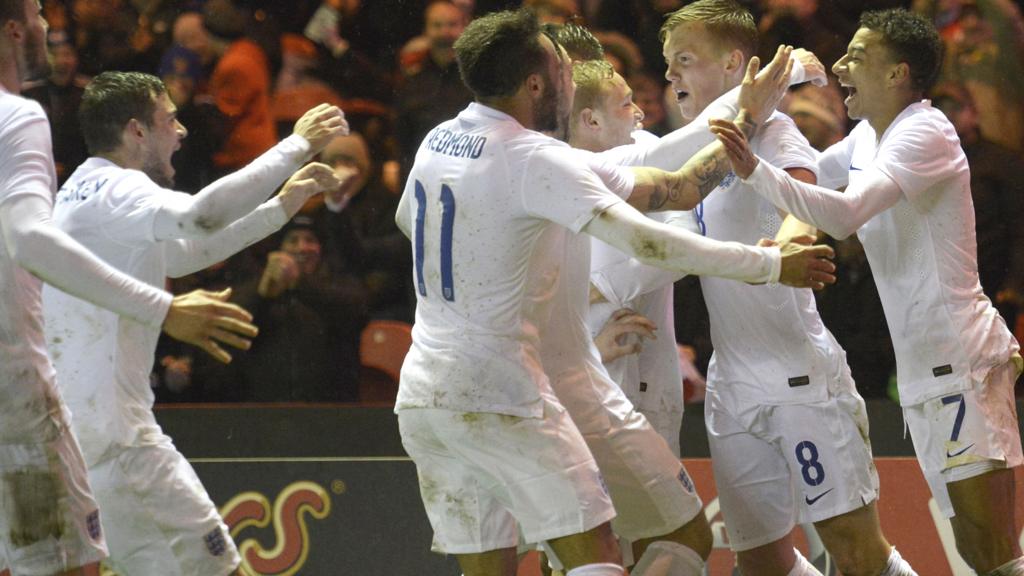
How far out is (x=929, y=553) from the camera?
260 inches

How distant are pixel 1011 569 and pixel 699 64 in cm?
186

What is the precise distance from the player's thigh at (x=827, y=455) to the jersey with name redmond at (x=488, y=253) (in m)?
1.03

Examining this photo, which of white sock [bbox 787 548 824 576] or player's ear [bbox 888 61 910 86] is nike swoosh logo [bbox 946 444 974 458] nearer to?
white sock [bbox 787 548 824 576]

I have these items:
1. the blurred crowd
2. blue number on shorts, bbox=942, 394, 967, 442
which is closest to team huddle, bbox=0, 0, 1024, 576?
blue number on shorts, bbox=942, 394, 967, 442

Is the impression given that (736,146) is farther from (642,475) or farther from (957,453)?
(957,453)

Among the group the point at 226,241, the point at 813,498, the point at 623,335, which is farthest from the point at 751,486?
the point at 226,241

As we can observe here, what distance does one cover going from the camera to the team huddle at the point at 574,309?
430 cm

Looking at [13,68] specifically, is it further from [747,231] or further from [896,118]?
[896,118]

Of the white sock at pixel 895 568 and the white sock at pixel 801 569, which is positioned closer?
the white sock at pixel 895 568

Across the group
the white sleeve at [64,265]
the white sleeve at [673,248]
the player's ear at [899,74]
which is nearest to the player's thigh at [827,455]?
the white sleeve at [673,248]

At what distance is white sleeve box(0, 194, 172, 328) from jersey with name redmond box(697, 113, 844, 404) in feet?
6.12

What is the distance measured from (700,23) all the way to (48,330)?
2.33 meters

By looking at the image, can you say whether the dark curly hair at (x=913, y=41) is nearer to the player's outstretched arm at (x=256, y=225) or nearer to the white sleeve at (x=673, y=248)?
the white sleeve at (x=673, y=248)

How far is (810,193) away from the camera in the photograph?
4.66 m
